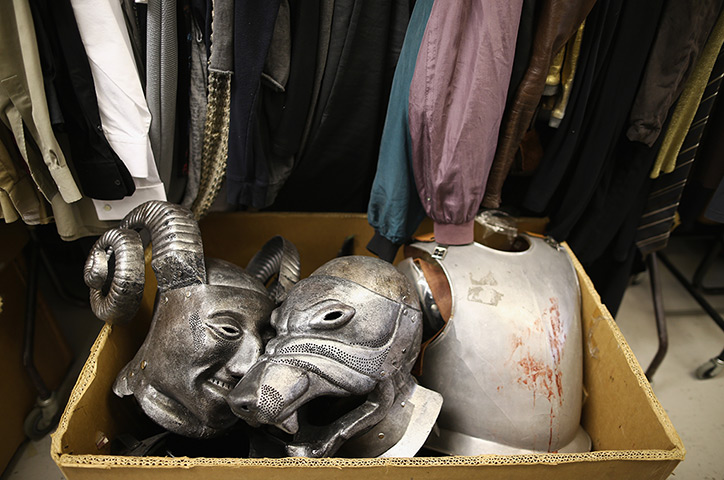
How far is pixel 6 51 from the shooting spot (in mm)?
950

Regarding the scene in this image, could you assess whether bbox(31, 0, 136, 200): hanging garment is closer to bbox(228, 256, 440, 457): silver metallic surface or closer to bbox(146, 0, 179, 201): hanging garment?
bbox(146, 0, 179, 201): hanging garment

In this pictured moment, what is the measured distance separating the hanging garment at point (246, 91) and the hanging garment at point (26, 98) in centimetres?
39

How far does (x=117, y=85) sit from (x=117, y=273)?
44cm

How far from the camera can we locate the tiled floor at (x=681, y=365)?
1431 millimetres

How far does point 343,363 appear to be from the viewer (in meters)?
0.89

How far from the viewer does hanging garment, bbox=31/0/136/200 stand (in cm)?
98

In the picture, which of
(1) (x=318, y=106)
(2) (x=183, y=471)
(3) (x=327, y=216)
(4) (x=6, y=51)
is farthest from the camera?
(3) (x=327, y=216)

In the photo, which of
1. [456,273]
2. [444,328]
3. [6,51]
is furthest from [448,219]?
[6,51]

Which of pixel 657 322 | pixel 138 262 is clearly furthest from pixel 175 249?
pixel 657 322

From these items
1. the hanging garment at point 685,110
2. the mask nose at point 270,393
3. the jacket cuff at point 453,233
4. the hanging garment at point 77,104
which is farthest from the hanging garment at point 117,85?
the hanging garment at point 685,110

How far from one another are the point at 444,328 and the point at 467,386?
0.50 feet

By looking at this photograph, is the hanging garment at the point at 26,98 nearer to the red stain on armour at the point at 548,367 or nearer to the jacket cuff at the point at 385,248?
the jacket cuff at the point at 385,248

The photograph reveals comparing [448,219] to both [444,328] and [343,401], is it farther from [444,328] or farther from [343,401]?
[343,401]

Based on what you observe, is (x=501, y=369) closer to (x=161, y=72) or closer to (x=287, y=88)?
(x=287, y=88)
